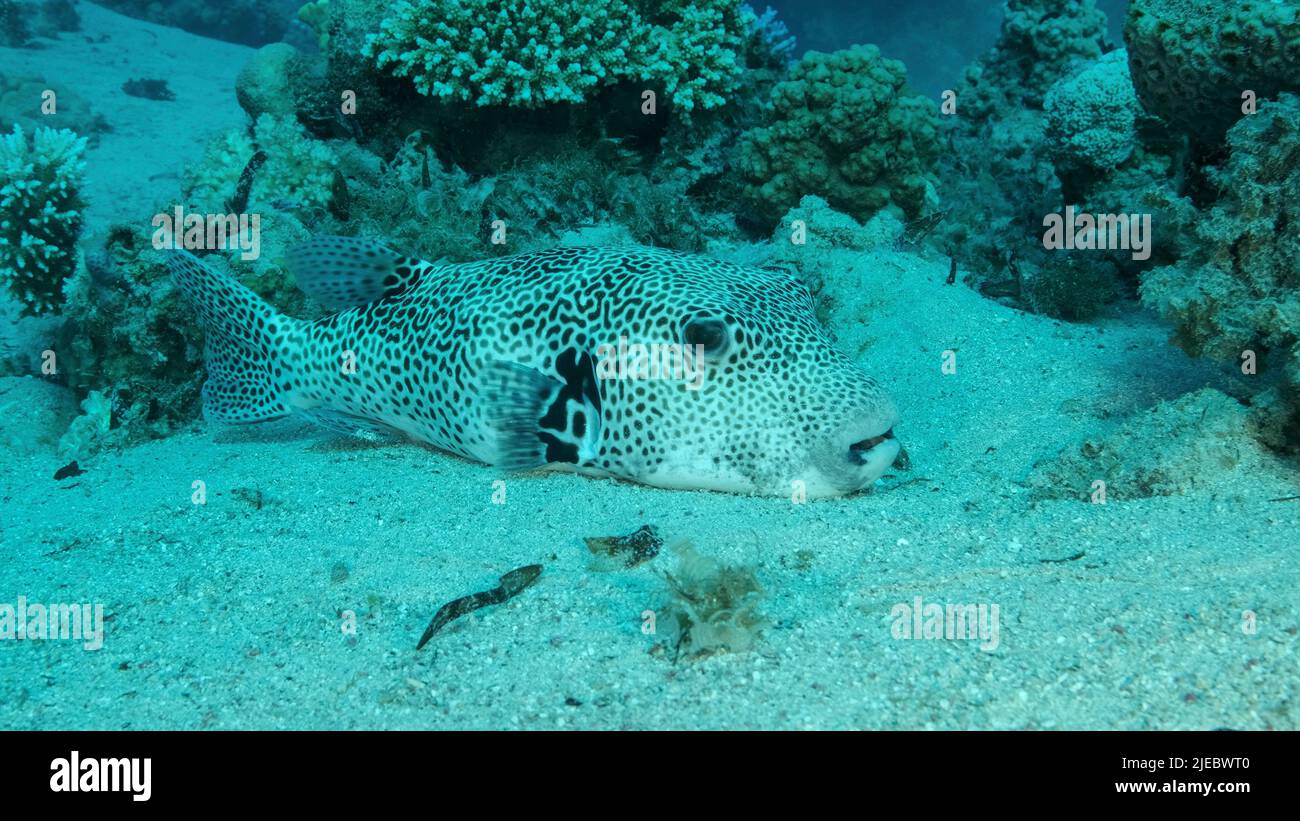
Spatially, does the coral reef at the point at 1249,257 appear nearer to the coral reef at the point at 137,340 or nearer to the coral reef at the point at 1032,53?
the coral reef at the point at 137,340

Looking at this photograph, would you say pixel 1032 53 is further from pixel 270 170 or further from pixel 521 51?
pixel 270 170

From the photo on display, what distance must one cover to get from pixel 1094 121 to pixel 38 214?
34.0 ft

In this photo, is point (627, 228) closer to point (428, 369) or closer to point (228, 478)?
point (428, 369)

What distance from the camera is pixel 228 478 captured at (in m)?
4.78

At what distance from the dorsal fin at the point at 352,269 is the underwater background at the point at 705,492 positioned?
1.11 metres

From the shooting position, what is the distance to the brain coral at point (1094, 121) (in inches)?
299

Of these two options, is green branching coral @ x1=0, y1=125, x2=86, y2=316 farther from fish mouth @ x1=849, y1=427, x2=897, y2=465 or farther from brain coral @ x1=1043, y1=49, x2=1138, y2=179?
brain coral @ x1=1043, y1=49, x2=1138, y2=179

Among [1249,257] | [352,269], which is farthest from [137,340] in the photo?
[1249,257]

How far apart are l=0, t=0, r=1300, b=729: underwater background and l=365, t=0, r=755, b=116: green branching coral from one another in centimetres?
4

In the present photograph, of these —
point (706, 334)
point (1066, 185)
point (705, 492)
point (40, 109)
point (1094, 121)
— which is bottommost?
point (705, 492)

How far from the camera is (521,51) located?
7742 mm

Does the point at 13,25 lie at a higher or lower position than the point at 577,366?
higher

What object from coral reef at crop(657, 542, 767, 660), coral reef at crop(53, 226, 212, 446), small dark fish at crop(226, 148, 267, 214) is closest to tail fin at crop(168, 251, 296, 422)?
coral reef at crop(53, 226, 212, 446)

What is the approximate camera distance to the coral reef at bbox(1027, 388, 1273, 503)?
12.4ft
